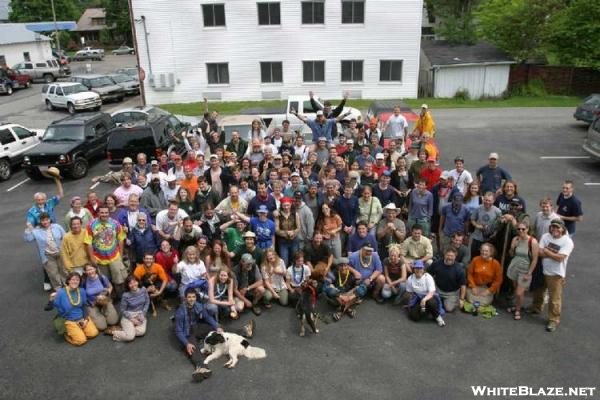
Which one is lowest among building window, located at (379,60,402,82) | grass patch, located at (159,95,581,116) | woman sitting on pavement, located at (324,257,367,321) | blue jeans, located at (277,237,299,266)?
woman sitting on pavement, located at (324,257,367,321)

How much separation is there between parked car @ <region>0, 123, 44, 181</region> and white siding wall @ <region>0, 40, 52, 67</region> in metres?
36.9

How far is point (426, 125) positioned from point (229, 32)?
18.8 m

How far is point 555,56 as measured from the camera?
102 ft

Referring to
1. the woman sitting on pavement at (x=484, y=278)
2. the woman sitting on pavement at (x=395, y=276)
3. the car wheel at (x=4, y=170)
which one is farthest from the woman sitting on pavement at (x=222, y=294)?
the car wheel at (x=4, y=170)

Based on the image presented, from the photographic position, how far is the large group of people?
26.5 ft

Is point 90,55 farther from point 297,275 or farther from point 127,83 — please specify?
point 297,275

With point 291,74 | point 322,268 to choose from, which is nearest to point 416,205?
point 322,268

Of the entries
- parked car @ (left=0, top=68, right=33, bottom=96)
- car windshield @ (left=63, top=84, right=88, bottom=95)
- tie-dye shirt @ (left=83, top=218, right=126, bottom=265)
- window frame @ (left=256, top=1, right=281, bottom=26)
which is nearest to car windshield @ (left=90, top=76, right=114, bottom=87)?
car windshield @ (left=63, top=84, right=88, bottom=95)

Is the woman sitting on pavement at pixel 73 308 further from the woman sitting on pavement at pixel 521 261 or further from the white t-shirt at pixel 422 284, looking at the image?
the woman sitting on pavement at pixel 521 261

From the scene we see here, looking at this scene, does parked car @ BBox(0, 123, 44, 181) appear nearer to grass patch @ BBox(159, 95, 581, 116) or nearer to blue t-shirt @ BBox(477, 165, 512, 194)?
grass patch @ BBox(159, 95, 581, 116)

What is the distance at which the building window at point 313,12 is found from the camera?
94.3 ft

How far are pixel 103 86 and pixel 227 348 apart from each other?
2885cm

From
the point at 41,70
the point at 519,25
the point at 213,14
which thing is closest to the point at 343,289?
the point at 213,14

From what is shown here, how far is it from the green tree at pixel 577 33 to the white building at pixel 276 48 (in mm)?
8069
